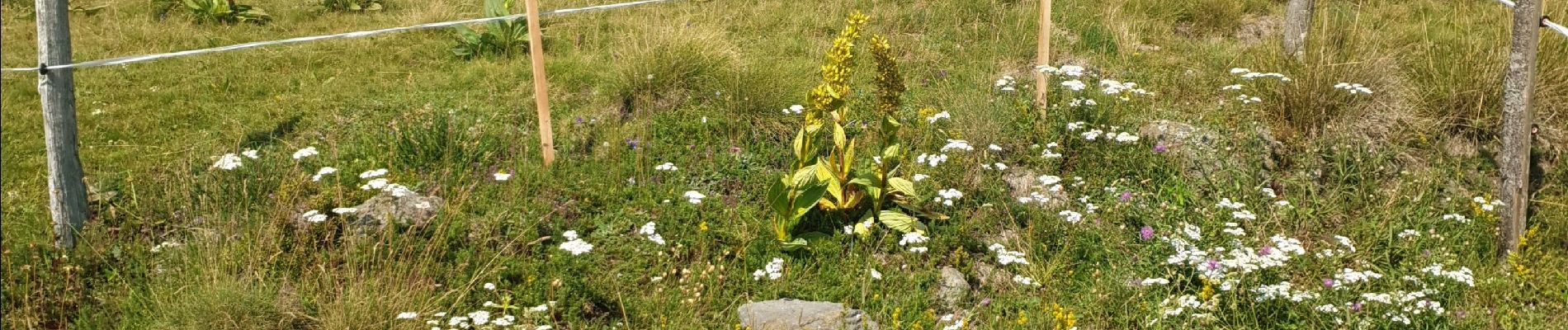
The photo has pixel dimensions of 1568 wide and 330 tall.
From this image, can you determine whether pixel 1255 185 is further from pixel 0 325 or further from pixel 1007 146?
pixel 0 325

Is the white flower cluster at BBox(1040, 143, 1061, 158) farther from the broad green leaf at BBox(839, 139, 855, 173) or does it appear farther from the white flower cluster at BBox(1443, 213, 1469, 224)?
the white flower cluster at BBox(1443, 213, 1469, 224)

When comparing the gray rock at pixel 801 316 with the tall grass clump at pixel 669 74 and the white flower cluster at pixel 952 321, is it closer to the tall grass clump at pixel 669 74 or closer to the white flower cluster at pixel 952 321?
the white flower cluster at pixel 952 321

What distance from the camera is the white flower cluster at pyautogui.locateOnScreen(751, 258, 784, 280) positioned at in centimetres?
465

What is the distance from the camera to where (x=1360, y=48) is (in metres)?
6.55

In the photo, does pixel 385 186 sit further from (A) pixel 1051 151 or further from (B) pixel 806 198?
(A) pixel 1051 151

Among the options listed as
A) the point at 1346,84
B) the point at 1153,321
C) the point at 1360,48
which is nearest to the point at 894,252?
the point at 1153,321

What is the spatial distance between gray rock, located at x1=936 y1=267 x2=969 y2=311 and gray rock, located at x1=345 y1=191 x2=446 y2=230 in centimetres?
214

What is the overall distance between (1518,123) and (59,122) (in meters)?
6.01

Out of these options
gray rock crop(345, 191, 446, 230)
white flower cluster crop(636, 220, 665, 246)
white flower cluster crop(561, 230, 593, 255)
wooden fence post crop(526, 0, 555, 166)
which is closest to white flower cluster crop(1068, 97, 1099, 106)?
white flower cluster crop(636, 220, 665, 246)

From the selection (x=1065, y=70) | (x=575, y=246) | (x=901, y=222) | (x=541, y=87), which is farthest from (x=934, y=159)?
(x=541, y=87)

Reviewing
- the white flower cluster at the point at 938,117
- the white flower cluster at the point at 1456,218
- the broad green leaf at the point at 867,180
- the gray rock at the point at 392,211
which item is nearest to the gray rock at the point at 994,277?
the broad green leaf at the point at 867,180

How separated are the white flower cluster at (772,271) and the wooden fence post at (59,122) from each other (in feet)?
9.03

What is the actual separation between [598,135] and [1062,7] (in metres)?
3.84

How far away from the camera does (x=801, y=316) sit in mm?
4293
